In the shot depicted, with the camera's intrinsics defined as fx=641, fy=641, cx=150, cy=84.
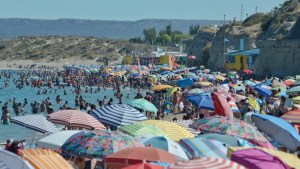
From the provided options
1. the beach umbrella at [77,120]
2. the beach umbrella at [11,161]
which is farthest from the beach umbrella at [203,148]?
the beach umbrella at [77,120]

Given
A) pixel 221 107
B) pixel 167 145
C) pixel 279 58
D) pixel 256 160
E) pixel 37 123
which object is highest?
pixel 256 160

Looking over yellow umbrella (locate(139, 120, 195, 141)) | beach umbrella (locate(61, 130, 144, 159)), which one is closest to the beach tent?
yellow umbrella (locate(139, 120, 195, 141))

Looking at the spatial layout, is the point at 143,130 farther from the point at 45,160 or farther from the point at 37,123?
the point at 45,160

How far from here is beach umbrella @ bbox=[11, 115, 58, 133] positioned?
13172 millimetres

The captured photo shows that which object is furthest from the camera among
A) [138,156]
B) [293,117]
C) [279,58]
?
[279,58]

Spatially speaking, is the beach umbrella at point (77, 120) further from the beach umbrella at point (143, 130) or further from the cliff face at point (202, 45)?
the cliff face at point (202, 45)

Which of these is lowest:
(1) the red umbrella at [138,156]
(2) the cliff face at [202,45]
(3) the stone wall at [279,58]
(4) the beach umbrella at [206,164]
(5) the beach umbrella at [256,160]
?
(2) the cliff face at [202,45]

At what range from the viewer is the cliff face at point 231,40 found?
66.2 meters

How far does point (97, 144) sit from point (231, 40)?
198ft

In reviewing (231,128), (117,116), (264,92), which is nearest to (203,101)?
(117,116)

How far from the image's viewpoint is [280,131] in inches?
468

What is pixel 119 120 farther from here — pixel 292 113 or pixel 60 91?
pixel 60 91

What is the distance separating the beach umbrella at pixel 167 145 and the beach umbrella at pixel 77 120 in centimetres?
312

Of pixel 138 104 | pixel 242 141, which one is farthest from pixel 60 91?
pixel 242 141
